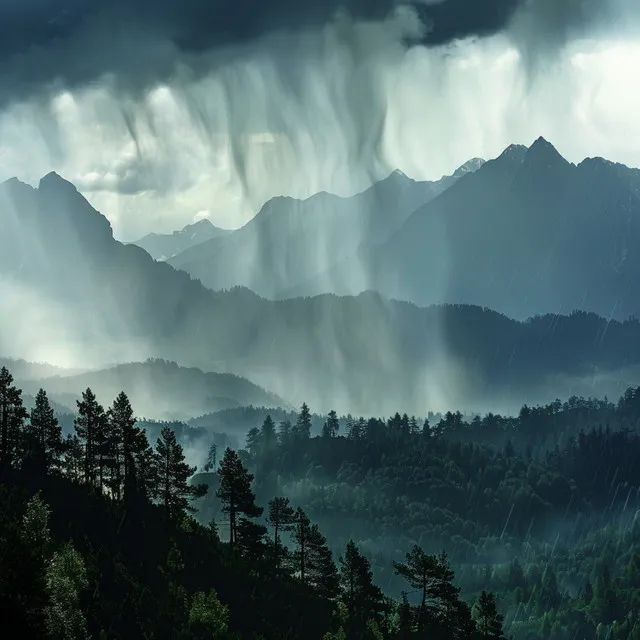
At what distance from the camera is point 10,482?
326 feet

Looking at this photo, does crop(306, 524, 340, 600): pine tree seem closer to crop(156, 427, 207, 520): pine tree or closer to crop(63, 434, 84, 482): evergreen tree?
crop(156, 427, 207, 520): pine tree

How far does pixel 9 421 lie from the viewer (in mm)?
107375

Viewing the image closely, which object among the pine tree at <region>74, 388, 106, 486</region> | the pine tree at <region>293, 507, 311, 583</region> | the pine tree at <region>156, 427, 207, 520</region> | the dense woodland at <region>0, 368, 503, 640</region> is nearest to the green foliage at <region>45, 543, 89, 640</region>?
the dense woodland at <region>0, 368, 503, 640</region>

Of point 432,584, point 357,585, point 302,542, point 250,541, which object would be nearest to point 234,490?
point 250,541

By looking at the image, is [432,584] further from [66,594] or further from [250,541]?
[66,594]

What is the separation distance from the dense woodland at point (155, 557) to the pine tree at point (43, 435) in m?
0.15

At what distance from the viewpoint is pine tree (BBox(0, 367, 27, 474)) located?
106 metres

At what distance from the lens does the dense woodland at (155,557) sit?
277 feet

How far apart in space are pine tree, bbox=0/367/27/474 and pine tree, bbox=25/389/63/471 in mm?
1798

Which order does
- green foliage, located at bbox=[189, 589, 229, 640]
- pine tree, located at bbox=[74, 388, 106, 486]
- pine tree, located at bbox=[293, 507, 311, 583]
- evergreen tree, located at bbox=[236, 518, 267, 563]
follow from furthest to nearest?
pine tree, located at bbox=[293, 507, 311, 583] < evergreen tree, located at bbox=[236, 518, 267, 563] < pine tree, located at bbox=[74, 388, 106, 486] < green foliage, located at bbox=[189, 589, 229, 640]

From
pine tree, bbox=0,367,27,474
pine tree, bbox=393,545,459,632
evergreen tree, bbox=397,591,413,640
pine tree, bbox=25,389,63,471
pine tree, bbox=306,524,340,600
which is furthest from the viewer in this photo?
pine tree, bbox=306,524,340,600

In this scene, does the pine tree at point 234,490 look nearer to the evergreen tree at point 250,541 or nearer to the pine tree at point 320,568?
the evergreen tree at point 250,541

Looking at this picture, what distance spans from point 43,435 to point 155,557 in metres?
25.1

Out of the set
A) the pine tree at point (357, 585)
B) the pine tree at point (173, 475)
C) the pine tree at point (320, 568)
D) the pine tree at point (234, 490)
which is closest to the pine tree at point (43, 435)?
the pine tree at point (173, 475)
